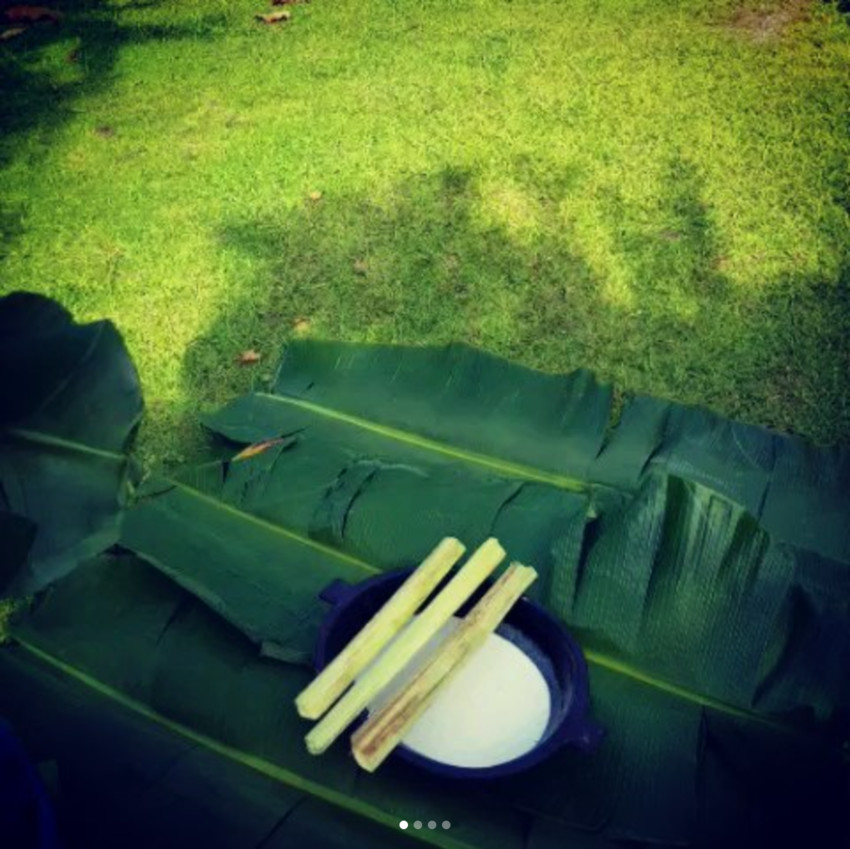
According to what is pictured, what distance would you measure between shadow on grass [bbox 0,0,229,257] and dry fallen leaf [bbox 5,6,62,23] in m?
0.05

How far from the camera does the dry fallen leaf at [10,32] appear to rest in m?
5.77

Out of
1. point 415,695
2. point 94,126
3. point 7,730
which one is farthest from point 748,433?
point 94,126

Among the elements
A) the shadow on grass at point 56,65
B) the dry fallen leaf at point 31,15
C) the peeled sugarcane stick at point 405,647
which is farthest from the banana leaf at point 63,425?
the dry fallen leaf at point 31,15

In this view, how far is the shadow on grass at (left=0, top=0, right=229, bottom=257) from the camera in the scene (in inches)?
194

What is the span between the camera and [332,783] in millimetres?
2018

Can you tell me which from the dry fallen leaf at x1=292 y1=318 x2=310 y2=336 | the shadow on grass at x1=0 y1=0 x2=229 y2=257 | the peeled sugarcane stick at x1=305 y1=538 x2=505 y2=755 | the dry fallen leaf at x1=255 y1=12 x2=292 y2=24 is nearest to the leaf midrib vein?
the peeled sugarcane stick at x1=305 y1=538 x2=505 y2=755

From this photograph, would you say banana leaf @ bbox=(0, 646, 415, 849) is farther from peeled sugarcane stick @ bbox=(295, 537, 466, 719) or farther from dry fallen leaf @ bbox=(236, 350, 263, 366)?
dry fallen leaf @ bbox=(236, 350, 263, 366)

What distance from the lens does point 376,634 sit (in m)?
2.04

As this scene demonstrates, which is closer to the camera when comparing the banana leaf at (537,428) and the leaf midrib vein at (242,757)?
the leaf midrib vein at (242,757)

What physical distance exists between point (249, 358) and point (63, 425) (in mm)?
1229

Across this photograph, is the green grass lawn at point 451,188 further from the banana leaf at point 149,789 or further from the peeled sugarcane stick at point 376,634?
the peeled sugarcane stick at point 376,634

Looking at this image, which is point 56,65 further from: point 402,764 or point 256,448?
point 402,764

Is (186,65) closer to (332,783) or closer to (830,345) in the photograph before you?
(830,345)

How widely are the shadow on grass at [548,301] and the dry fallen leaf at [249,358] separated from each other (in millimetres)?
34
